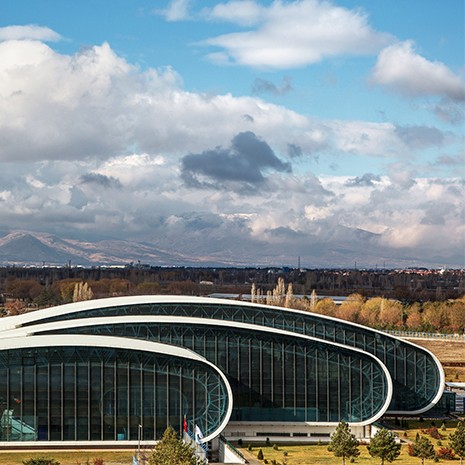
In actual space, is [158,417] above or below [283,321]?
below

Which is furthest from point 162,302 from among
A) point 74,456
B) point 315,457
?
point 315,457

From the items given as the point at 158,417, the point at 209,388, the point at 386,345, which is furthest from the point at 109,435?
the point at 386,345

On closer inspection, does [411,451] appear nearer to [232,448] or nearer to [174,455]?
[232,448]

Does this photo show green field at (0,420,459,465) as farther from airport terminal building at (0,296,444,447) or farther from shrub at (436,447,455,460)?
airport terminal building at (0,296,444,447)

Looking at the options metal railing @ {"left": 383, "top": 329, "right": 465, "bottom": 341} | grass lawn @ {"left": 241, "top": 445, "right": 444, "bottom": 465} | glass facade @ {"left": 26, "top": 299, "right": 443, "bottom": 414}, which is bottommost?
grass lawn @ {"left": 241, "top": 445, "right": 444, "bottom": 465}

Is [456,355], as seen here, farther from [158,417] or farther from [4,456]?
[4,456]

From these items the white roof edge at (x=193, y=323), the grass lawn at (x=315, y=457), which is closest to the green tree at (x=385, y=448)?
the grass lawn at (x=315, y=457)

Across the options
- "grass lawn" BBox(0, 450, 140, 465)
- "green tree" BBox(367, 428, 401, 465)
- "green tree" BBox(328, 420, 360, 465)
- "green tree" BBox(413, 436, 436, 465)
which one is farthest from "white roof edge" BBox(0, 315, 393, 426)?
"green tree" BBox(367, 428, 401, 465)
